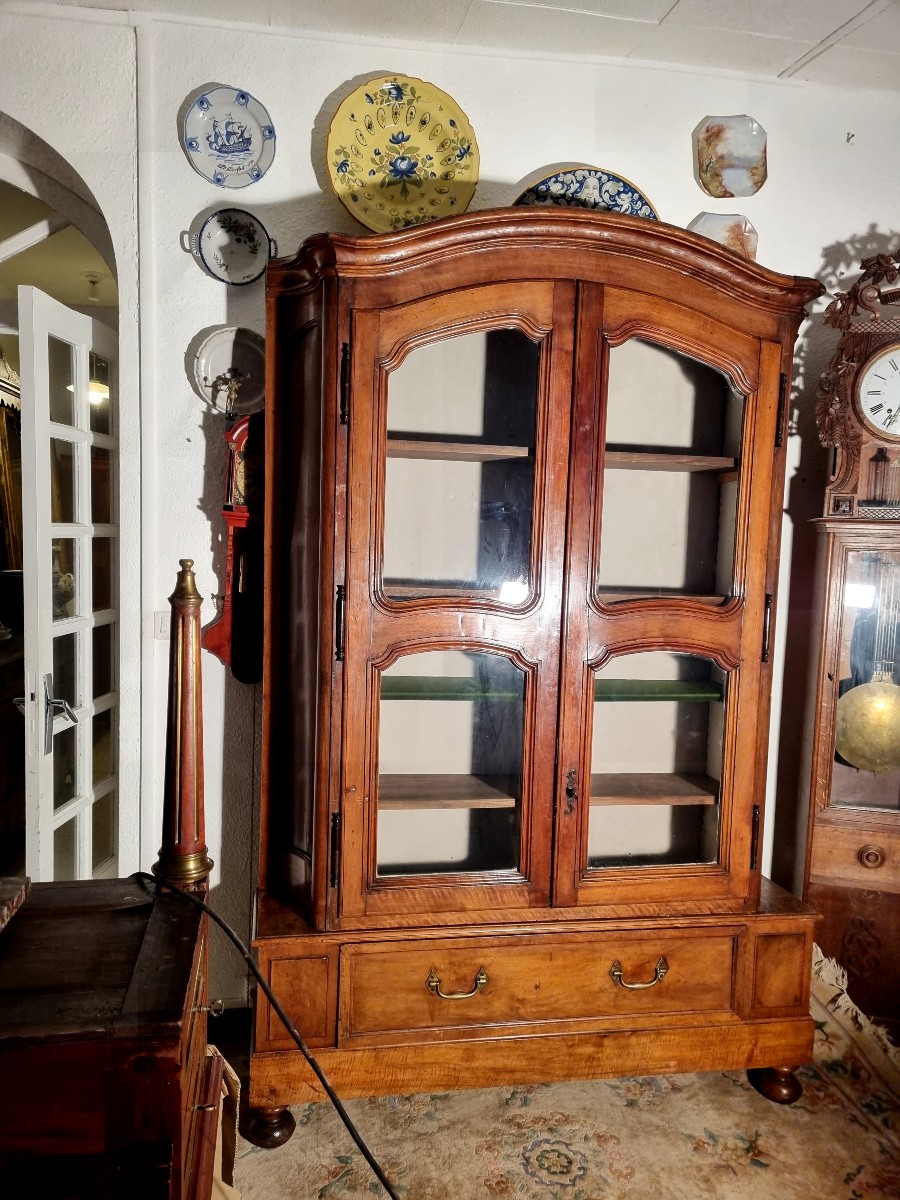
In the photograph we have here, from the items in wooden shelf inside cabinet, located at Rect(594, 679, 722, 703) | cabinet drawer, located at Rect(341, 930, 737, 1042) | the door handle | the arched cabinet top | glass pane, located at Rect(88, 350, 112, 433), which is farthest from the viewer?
glass pane, located at Rect(88, 350, 112, 433)

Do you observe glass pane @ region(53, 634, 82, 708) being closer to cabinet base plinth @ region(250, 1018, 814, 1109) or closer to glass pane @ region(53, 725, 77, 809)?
glass pane @ region(53, 725, 77, 809)

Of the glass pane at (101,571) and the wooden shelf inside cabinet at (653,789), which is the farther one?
the glass pane at (101,571)

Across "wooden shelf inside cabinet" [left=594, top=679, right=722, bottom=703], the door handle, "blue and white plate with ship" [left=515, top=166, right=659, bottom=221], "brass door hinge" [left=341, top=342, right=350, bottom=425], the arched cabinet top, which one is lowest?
the door handle

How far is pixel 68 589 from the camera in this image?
7.13 ft

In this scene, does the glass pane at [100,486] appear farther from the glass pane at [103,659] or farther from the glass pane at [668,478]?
the glass pane at [668,478]

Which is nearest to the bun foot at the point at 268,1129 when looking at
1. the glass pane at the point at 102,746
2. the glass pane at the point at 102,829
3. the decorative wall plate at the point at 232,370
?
the glass pane at the point at 102,829

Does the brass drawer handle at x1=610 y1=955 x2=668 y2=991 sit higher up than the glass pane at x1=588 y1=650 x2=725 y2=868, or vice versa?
the glass pane at x1=588 y1=650 x2=725 y2=868

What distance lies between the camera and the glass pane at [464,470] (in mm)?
1828

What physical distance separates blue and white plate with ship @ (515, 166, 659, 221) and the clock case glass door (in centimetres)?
57

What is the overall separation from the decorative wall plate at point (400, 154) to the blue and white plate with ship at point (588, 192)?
7.0 inches

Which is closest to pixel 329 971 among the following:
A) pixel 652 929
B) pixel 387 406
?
pixel 652 929

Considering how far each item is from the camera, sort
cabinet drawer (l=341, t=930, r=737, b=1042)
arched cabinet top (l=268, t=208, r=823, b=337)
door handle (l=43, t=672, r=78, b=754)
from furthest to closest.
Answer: door handle (l=43, t=672, r=78, b=754) → cabinet drawer (l=341, t=930, r=737, b=1042) → arched cabinet top (l=268, t=208, r=823, b=337)

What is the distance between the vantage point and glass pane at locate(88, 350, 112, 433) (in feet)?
7.52

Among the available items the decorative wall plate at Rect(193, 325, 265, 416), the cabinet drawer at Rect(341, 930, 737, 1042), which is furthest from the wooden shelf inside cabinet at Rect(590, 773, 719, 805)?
the decorative wall plate at Rect(193, 325, 265, 416)
